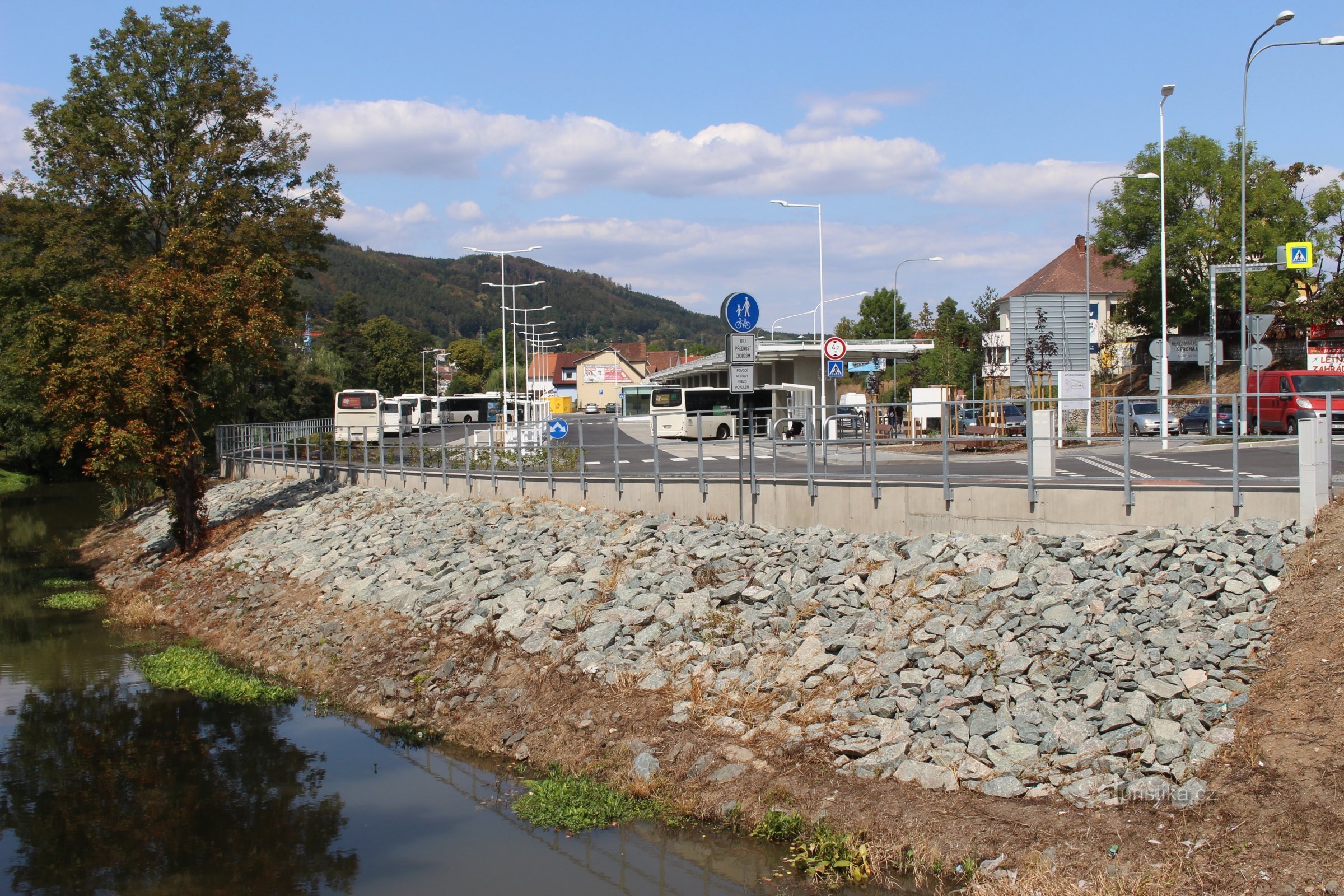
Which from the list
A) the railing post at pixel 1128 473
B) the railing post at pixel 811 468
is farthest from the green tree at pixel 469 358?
the railing post at pixel 1128 473

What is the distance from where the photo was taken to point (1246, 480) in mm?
11195

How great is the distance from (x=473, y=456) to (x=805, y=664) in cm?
1528

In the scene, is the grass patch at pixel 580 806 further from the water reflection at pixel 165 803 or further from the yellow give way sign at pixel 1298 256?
the yellow give way sign at pixel 1298 256

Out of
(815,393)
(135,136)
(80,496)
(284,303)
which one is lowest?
(80,496)

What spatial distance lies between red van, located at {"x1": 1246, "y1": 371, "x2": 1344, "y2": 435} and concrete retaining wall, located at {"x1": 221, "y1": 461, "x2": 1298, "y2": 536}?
4.02 ft

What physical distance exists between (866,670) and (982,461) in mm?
4526

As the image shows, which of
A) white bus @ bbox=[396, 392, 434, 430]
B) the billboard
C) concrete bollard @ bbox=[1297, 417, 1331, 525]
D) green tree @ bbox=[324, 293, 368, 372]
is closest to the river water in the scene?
concrete bollard @ bbox=[1297, 417, 1331, 525]

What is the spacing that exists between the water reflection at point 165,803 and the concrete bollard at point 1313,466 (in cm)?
996

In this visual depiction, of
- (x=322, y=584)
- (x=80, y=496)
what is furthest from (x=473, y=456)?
(x=80, y=496)

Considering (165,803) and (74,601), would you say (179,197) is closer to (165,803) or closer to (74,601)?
(74,601)

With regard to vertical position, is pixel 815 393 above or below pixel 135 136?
below

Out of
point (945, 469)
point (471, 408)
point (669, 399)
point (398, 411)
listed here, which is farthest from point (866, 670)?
point (471, 408)

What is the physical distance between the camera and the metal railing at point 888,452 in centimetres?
1178

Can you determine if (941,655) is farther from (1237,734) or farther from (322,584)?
(322,584)
